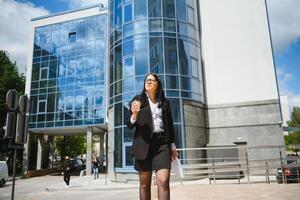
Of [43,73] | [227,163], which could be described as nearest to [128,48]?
[227,163]

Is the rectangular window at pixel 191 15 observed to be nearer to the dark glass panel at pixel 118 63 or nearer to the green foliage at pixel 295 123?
the dark glass panel at pixel 118 63

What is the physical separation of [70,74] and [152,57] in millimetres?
14042

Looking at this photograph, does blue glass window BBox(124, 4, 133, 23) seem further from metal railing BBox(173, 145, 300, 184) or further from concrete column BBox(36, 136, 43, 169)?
concrete column BBox(36, 136, 43, 169)

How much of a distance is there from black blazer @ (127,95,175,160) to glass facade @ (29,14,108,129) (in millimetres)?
26102

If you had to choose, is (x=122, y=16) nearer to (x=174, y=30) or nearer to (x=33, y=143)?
(x=174, y=30)

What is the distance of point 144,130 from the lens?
3.14 meters

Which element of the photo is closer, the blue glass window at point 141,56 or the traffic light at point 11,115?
the traffic light at point 11,115

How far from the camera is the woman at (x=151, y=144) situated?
9.93 ft

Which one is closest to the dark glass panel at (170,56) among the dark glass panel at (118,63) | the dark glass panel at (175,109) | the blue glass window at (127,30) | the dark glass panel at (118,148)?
the dark glass panel at (175,109)

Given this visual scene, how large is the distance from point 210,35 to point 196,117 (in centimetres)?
753

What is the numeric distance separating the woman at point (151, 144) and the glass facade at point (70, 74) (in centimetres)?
2612

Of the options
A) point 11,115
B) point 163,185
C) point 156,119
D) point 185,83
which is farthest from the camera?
point 185,83

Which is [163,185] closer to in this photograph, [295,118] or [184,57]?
[184,57]

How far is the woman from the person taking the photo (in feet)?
9.93
